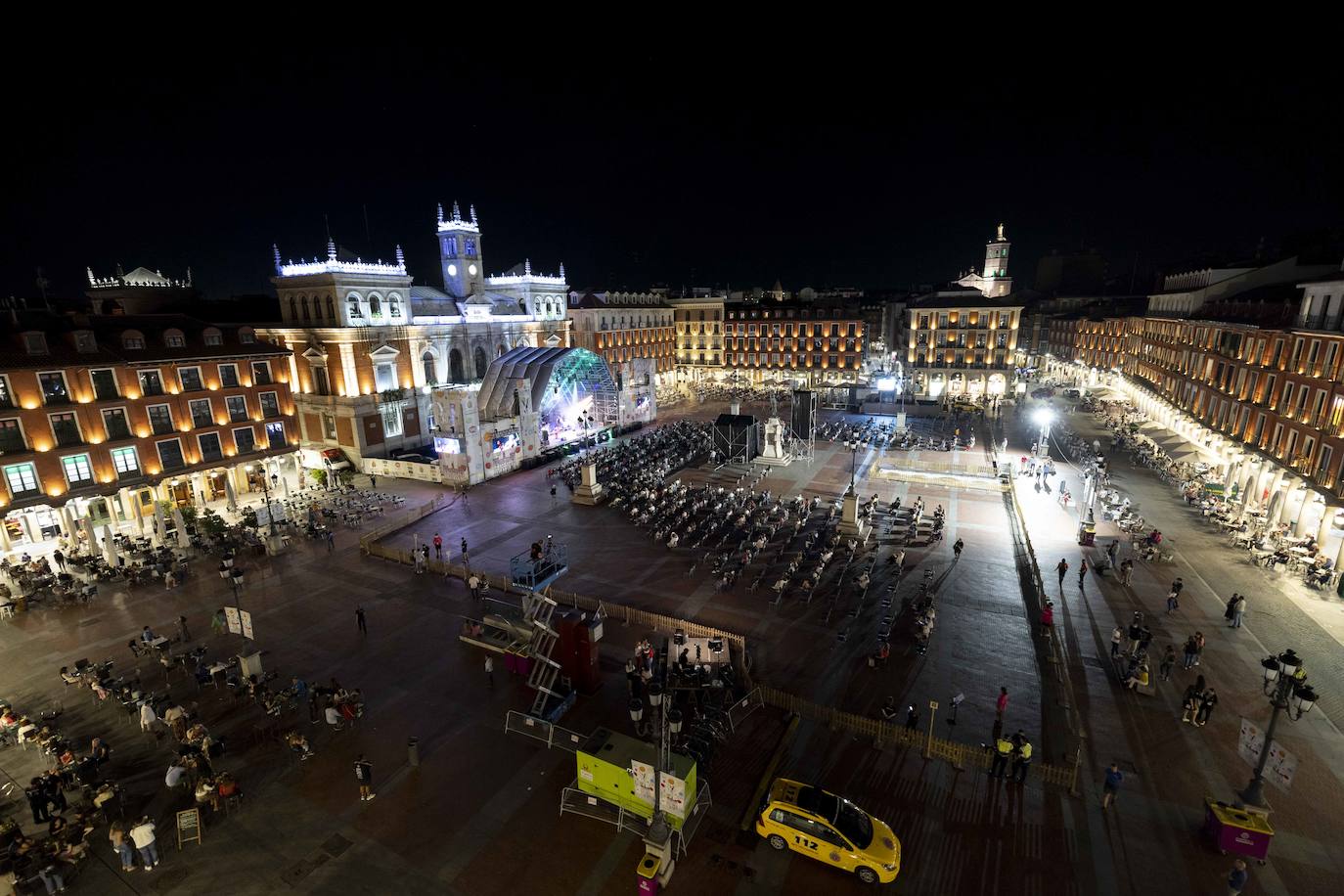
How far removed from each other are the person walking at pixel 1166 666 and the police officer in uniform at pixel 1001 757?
848cm

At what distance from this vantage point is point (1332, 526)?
26375mm

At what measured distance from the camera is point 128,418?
33.2 metres

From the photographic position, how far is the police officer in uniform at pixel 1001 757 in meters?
14.8

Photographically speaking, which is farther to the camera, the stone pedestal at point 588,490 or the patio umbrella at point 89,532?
the stone pedestal at point 588,490

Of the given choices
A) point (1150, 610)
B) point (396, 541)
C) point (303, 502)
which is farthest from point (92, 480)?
point (1150, 610)

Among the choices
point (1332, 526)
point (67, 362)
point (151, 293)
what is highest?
point (151, 293)

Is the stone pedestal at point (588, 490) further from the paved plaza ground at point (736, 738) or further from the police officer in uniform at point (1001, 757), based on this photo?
the police officer in uniform at point (1001, 757)

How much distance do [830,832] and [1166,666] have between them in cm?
1460

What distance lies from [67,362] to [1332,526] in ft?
205

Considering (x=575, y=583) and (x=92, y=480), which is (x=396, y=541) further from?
(x=92, y=480)

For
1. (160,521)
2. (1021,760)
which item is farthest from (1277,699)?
(160,521)

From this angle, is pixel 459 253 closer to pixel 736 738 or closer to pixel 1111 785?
pixel 736 738

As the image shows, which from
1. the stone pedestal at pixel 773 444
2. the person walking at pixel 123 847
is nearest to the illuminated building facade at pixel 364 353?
the stone pedestal at pixel 773 444

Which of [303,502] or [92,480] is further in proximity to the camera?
[303,502]
